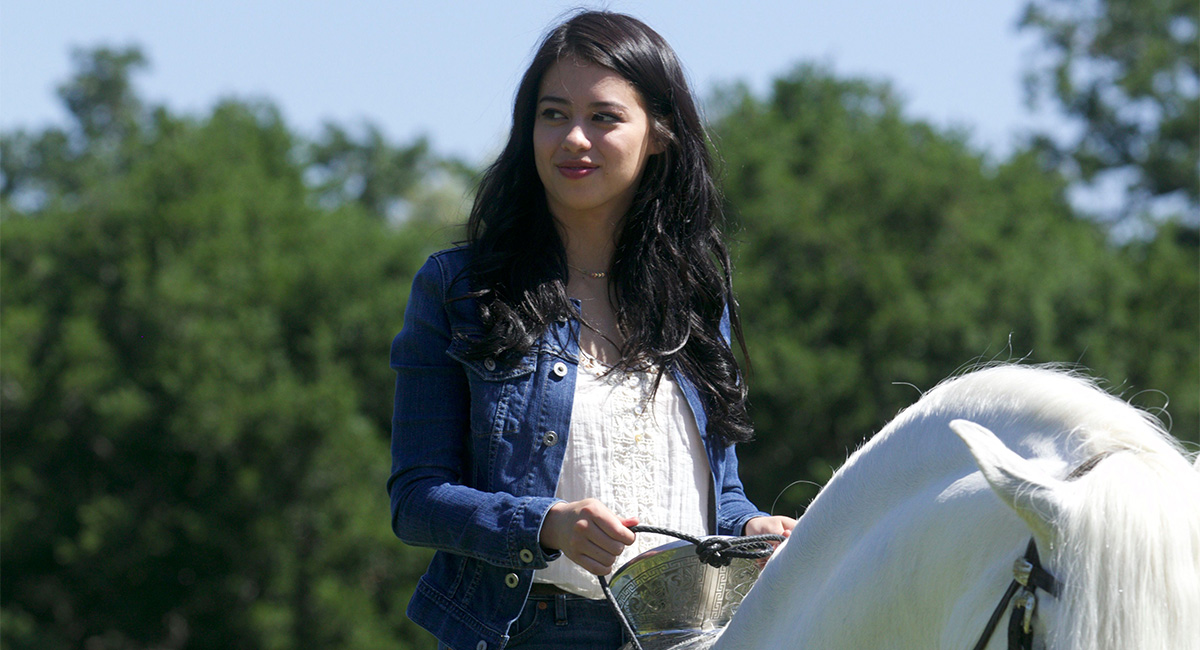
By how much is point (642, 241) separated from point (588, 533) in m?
0.72

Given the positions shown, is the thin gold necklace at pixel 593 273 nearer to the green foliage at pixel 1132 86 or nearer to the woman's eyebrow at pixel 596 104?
the woman's eyebrow at pixel 596 104

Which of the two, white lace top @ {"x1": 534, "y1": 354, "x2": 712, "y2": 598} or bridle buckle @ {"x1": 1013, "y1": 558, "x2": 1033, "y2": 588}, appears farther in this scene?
white lace top @ {"x1": 534, "y1": 354, "x2": 712, "y2": 598}

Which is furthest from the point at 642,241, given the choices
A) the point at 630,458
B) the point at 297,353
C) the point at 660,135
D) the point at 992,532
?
the point at 297,353

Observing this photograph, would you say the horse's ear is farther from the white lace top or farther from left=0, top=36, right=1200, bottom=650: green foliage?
left=0, top=36, right=1200, bottom=650: green foliage

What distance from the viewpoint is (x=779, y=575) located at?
174cm

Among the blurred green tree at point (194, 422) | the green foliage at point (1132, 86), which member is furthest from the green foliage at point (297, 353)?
the green foliage at point (1132, 86)

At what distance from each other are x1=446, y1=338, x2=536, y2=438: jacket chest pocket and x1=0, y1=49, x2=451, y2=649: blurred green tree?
15102mm

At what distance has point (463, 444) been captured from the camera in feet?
7.14

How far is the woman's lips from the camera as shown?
7.33 feet

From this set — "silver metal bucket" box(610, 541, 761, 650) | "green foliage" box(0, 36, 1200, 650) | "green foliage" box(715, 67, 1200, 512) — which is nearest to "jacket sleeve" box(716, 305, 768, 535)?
"silver metal bucket" box(610, 541, 761, 650)

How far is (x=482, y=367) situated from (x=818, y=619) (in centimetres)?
80

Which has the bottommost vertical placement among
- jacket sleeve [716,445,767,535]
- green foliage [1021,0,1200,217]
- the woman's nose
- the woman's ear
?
jacket sleeve [716,445,767,535]

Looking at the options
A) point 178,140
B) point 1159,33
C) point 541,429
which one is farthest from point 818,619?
point 1159,33

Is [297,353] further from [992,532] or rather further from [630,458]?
[992,532]
